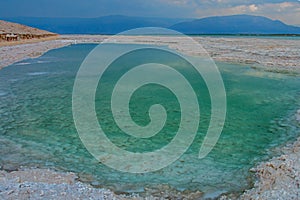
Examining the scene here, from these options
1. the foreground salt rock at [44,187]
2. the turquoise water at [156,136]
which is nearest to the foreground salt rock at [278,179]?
the turquoise water at [156,136]

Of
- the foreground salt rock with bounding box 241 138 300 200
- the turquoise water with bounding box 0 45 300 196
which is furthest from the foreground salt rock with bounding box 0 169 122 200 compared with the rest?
the foreground salt rock with bounding box 241 138 300 200

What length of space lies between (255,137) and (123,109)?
205 inches

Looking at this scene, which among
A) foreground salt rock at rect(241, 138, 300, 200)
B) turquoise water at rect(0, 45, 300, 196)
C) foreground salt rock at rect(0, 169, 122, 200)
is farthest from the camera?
turquoise water at rect(0, 45, 300, 196)

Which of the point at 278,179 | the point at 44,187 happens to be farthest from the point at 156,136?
the point at 44,187

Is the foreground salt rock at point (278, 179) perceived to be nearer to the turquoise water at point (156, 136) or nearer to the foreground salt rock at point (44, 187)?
the turquoise water at point (156, 136)

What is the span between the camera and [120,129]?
9.85 metres

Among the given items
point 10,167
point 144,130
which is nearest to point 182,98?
point 144,130

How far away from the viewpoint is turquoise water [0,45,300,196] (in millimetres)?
6746

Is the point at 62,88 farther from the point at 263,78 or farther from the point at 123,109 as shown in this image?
the point at 263,78

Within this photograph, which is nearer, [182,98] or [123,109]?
[123,109]

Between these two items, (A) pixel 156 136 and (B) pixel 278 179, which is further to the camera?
(A) pixel 156 136

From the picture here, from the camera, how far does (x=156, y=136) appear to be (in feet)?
30.7

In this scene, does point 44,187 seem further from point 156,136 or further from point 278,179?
point 278,179

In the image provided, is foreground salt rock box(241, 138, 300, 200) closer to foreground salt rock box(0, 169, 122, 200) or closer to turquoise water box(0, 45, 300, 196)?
turquoise water box(0, 45, 300, 196)
